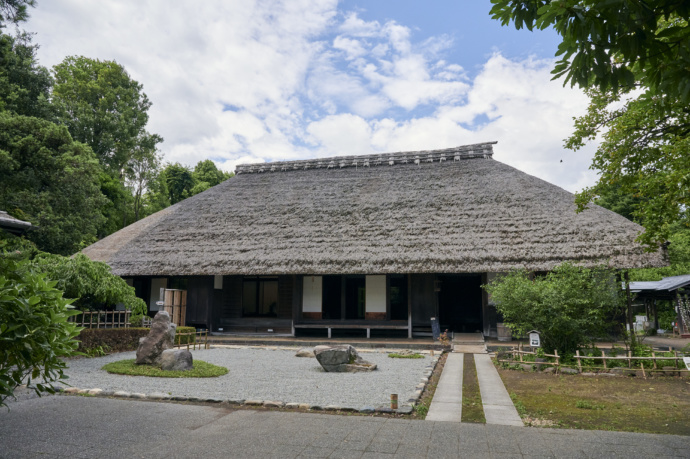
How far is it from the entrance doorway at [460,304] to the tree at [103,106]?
77.3ft

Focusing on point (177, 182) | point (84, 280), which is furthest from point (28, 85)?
point (177, 182)

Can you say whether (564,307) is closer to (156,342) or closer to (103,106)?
(156,342)

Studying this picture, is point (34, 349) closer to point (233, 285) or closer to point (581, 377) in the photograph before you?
point (581, 377)

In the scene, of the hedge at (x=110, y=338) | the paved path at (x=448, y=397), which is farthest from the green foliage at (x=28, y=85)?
the paved path at (x=448, y=397)

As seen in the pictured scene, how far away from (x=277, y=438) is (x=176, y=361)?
4.95 metres

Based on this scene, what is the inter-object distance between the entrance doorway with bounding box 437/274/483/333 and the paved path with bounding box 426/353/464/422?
7854 millimetres

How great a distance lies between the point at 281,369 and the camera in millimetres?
9547

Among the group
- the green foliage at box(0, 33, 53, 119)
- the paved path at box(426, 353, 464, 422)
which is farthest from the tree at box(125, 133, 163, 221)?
the paved path at box(426, 353, 464, 422)

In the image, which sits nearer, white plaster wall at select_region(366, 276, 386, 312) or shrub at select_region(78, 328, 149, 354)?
shrub at select_region(78, 328, 149, 354)

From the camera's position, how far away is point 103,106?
95.8ft

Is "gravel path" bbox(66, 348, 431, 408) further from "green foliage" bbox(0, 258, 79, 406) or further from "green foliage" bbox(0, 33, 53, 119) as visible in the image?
"green foliage" bbox(0, 33, 53, 119)

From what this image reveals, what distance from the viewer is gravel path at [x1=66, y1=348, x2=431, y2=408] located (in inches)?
260

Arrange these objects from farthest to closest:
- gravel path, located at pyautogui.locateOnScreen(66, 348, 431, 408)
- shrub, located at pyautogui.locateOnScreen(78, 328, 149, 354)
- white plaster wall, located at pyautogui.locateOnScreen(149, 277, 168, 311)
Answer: white plaster wall, located at pyautogui.locateOnScreen(149, 277, 168, 311) < shrub, located at pyautogui.locateOnScreen(78, 328, 149, 354) < gravel path, located at pyautogui.locateOnScreen(66, 348, 431, 408)

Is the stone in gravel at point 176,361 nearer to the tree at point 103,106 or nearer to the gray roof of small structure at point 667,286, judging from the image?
the gray roof of small structure at point 667,286
